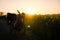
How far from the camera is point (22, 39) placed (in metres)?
14.4

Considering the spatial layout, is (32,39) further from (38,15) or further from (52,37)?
(38,15)

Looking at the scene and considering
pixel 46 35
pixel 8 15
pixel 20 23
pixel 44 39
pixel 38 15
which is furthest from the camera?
pixel 38 15

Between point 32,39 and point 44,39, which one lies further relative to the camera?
point 32,39

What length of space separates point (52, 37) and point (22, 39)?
239 centimetres

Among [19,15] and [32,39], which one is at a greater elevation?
[19,15]

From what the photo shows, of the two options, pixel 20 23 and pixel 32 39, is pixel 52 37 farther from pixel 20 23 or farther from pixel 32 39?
pixel 20 23

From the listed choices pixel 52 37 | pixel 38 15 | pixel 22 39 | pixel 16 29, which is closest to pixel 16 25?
pixel 16 29

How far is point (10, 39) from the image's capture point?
46.8ft

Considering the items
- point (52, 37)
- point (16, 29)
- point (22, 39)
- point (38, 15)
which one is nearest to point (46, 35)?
point (52, 37)

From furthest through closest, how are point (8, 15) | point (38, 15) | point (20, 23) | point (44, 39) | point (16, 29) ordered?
point (38, 15) < point (8, 15) < point (20, 23) < point (16, 29) < point (44, 39)

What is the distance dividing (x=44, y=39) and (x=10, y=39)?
9.18 ft

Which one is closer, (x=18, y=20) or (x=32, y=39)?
(x=32, y=39)

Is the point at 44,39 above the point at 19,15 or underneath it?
underneath

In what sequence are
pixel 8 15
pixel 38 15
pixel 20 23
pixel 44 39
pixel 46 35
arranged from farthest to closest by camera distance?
pixel 38 15 < pixel 8 15 < pixel 20 23 < pixel 46 35 < pixel 44 39
